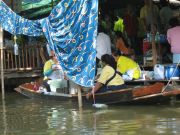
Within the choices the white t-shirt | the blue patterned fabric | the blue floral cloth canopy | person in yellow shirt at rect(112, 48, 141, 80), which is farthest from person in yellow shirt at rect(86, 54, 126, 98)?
the white t-shirt

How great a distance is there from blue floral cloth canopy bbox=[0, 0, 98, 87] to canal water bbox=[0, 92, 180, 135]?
0.91 meters

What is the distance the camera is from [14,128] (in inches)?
366

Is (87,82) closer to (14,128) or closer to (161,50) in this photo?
(14,128)

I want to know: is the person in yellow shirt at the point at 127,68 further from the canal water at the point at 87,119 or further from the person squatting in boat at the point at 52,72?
the person squatting in boat at the point at 52,72

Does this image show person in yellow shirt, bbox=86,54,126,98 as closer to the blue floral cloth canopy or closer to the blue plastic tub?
the blue floral cloth canopy

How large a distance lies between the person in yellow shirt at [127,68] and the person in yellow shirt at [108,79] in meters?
1.08

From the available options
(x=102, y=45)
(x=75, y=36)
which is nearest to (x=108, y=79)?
(x=75, y=36)

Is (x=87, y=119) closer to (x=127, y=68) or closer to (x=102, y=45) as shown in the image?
(x=127, y=68)

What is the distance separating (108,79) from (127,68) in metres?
1.37

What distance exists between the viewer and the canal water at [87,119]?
865 centimetres

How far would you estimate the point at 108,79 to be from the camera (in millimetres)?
10984

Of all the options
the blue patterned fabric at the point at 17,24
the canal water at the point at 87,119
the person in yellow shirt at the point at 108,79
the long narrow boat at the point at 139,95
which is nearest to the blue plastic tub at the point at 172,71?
the long narrow boat at the point at 139,95

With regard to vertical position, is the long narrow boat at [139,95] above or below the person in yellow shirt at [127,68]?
below

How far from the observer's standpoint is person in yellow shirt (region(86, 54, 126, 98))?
10.9 meters
